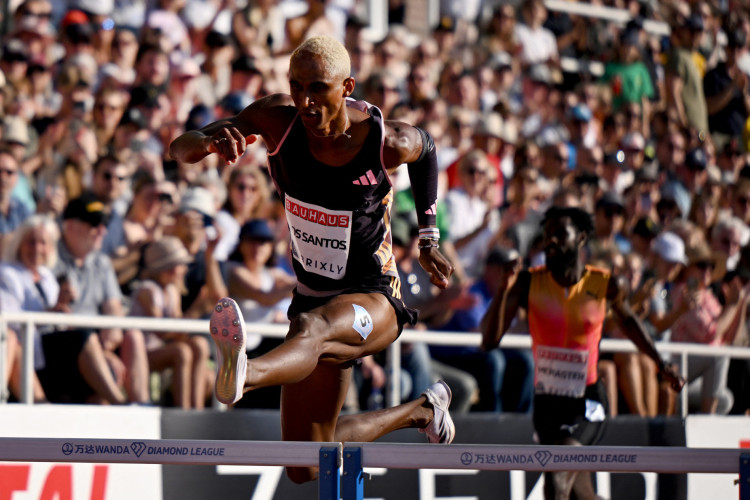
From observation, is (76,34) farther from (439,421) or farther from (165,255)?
(439,421)

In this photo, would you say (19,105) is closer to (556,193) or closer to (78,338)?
(78,338)

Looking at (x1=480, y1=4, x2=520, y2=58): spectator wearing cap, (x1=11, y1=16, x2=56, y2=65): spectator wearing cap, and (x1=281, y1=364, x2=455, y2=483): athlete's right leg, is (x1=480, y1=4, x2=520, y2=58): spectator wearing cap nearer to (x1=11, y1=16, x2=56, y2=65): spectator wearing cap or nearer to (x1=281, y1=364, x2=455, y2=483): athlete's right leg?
(x1=11, y1=16, x2=56, y2=65): spectator wearing cap

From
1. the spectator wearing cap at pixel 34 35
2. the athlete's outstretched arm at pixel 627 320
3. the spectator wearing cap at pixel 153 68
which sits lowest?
the athlete's outstretched arm at pixel 627 320

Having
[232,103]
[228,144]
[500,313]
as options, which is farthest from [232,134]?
[232,103]

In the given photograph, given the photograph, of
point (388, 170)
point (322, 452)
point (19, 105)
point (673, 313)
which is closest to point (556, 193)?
point (673, 313)

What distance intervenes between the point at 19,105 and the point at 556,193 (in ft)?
16.5

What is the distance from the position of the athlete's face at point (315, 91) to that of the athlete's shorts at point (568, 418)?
9.88ft

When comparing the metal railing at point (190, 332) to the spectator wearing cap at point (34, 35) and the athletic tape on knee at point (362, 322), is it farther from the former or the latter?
the spectator wearing cap at point (34, 35)

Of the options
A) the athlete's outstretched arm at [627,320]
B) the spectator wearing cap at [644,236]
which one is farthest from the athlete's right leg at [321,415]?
the spectator wearing cap at [644,236]

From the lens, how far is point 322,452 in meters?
4.82

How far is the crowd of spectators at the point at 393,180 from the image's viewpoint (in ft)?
26.6

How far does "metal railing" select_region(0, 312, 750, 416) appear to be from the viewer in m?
7.25

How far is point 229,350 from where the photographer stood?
4840mm

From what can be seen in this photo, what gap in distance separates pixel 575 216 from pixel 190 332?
2.71 meters
